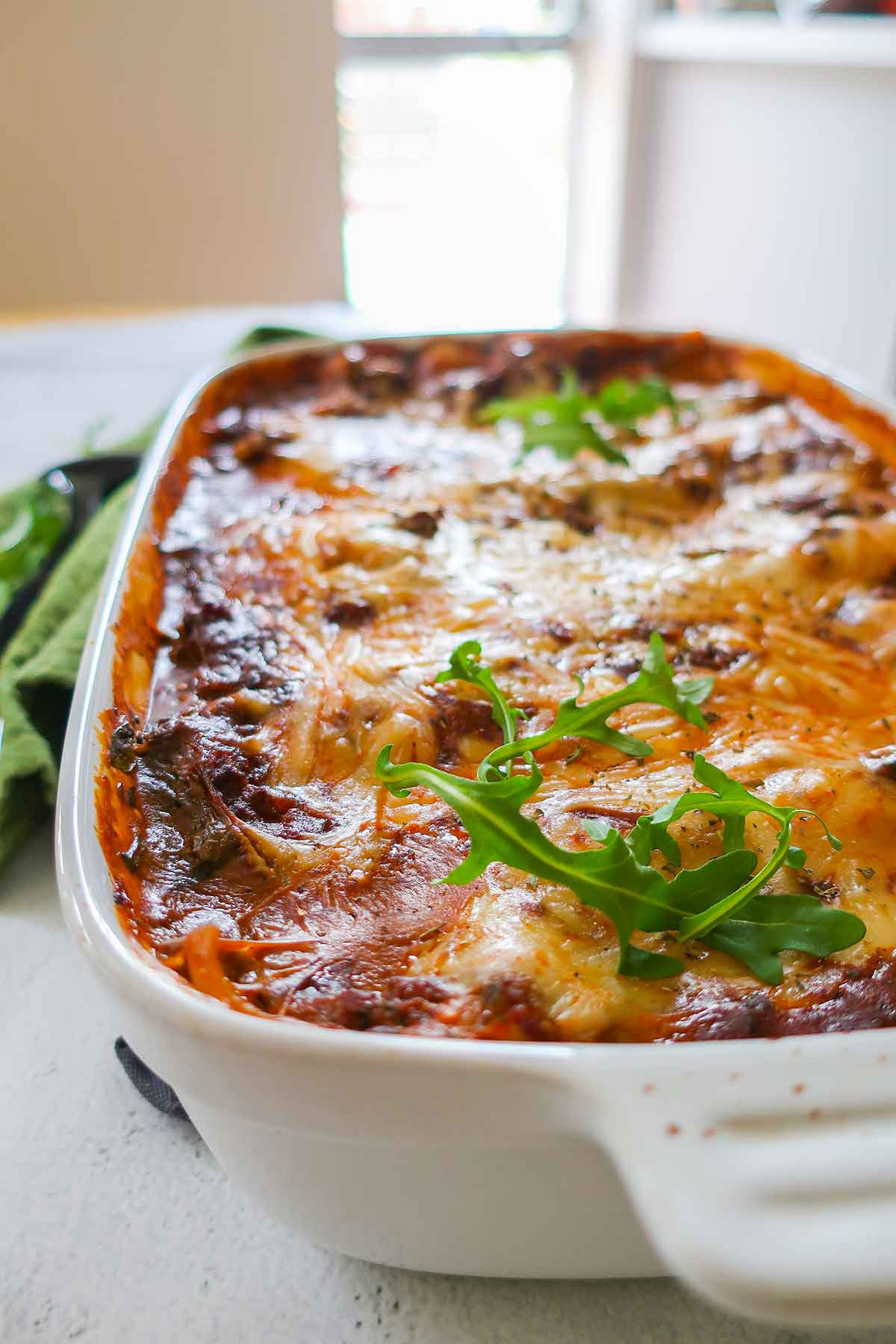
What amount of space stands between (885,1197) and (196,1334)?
1.37 ft

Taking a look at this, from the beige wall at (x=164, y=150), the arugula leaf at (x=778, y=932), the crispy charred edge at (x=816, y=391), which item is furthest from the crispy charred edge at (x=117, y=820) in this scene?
the beige wall at (x=164, y=150)

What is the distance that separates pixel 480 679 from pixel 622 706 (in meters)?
0.11

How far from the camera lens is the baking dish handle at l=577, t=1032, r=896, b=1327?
0.47m

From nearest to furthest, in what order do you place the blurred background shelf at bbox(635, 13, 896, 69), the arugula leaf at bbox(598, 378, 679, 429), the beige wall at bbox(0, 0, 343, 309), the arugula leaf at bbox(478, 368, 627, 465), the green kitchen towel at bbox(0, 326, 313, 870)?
the green kitchen towel at bbox(0, 326, 313, 870), the arugula leaf at bbox(478, 368, 627, 465), the arugula leaf at bbox(598, 378, 679, 429), the blurred background shelf at bbox(635, 13, 896, 69), the beige wall at bbox(0, 0, 343, 309)

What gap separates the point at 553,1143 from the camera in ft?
1.84

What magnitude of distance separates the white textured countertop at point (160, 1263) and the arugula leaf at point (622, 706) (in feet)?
1.14

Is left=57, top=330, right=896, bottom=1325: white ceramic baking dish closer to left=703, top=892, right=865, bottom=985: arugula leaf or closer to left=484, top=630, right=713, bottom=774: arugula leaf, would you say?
left=703, top=892, right=865, bottom=985: arugula leaf

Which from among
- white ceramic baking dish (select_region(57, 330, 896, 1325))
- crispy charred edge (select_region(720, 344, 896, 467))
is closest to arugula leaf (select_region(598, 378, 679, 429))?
crispy charred edge (select_region(720, 344, 896, 467))

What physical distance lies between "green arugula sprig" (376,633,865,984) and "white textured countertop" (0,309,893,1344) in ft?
0.72

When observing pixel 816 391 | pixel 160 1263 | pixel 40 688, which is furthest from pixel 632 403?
pixel 160 1263

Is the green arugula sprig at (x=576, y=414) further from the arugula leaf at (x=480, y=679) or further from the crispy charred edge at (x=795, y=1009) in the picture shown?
the crispy charred edge at (x=795, y=1009)

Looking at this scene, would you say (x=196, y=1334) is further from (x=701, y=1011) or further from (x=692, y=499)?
(x=692, y=499)

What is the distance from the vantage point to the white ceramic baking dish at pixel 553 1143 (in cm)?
48

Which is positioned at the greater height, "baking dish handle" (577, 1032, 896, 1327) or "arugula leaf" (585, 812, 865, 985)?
"baking dish handle" (577, 1032, 896, 1327)
